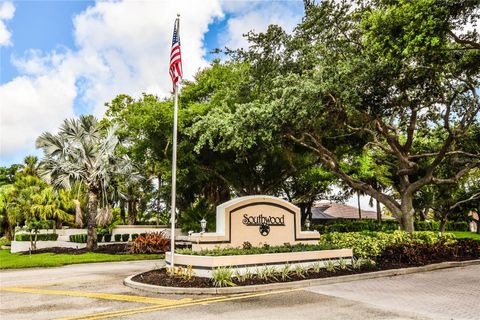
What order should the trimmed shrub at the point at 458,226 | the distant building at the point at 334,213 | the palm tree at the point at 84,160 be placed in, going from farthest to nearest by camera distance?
the distant building at the point at 334,213
the trimmed shrub at the point at 458,226
the palm tree at the point at 84,160

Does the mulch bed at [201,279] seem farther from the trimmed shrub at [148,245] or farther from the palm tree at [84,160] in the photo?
the palm tree at [84,160]

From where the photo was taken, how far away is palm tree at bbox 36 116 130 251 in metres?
22.0

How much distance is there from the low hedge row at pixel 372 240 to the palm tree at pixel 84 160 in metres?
12.5

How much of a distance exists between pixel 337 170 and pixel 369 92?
5.34 m

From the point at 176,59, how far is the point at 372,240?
9.49 m

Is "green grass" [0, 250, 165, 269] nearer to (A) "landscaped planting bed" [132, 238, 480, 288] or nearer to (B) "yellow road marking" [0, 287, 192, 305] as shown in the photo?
(B) "yellow road marking" [0, 287, 192, 305]

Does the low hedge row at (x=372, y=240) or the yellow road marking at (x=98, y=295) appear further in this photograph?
the low hedge row at (x=372, y=240)

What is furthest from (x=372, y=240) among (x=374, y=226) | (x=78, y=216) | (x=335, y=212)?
(x=335, y=212)

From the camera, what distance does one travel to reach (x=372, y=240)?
14.9m

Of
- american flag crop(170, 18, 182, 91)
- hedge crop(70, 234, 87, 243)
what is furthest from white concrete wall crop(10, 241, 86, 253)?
american flag crop(170, 18, 182, 91)

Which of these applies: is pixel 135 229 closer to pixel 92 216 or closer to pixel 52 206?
pixel 52 206

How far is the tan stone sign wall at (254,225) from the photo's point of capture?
14102mm

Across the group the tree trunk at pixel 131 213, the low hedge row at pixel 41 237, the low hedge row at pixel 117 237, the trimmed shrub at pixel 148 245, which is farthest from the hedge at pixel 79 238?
the tree trunk at pixel 131 213

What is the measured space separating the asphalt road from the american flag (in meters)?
6.60
